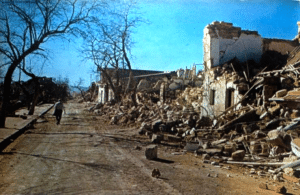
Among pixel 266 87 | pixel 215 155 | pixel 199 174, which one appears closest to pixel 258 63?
pixel 266 87

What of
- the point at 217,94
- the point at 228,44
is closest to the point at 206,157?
the point at 217,94

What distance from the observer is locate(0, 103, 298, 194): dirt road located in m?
4.88

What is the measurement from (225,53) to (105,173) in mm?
13083

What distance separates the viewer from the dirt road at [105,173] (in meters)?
4.88

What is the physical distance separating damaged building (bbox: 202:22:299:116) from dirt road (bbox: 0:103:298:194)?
24.9 feet

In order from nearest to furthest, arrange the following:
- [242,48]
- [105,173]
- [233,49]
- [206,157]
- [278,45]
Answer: [105,173] < [206,157] < [233,49] < [242,48] < [278,45]

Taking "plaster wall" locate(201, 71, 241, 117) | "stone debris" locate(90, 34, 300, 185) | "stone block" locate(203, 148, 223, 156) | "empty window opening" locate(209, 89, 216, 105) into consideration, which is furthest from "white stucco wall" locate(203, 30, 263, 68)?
"stone block" locate(203, 148, 223, 156)

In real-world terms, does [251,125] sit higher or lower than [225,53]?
lower

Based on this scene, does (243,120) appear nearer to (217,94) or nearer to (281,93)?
(281,93)

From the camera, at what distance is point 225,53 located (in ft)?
54.1

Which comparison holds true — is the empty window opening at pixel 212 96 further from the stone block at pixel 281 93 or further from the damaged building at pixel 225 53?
the stone block at pixel 281 93

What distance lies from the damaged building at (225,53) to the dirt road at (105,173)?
24.9 ft

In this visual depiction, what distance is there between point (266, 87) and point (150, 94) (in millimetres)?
17183

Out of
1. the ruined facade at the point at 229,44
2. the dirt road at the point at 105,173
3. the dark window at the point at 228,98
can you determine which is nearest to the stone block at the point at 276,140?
the dirt road at the point at 105,173
